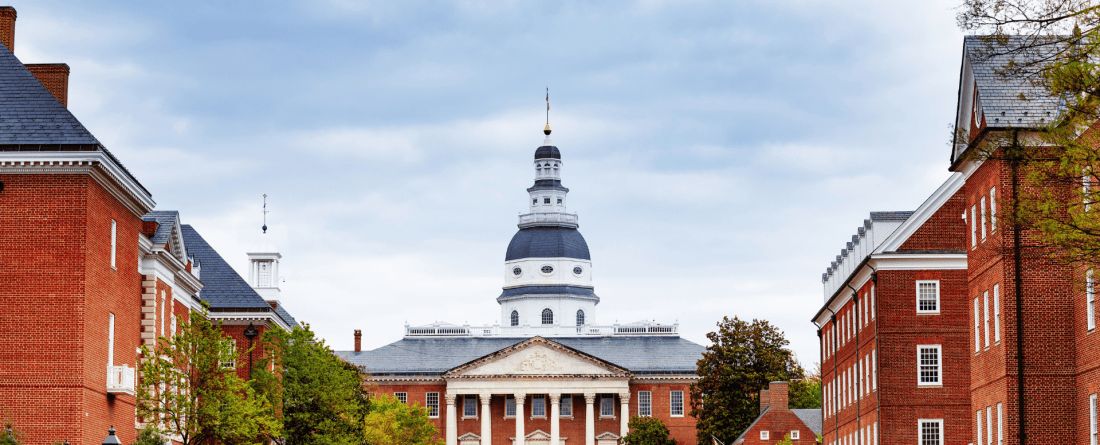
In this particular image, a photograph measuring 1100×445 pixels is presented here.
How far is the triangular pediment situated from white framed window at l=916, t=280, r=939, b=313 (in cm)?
8218

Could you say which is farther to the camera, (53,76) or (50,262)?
(53,76)

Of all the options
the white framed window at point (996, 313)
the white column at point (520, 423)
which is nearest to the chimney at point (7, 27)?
the white framed window at point (996, 313)

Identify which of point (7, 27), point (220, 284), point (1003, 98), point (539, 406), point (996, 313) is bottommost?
point (996, 313)

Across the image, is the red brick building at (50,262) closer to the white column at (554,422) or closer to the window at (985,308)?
the window at (985,308)

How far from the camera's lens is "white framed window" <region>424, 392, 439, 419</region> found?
136625 mm

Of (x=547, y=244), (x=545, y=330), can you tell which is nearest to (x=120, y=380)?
(x=545, y=330)

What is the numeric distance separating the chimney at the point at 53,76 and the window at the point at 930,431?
30.6 metres

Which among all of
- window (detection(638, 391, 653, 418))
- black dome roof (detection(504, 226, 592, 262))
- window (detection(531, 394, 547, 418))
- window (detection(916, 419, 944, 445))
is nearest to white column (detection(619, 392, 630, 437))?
window (detection(638, 391, 653, 418))

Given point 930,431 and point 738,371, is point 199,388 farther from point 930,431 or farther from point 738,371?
point 738,371

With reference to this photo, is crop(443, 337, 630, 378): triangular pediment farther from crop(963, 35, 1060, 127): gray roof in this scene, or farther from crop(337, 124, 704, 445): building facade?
crop(963, 35, 1060, 127): gray roof

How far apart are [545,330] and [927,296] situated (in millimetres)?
100570

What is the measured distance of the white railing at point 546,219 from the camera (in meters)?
160

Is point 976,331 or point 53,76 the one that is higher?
point 53,76

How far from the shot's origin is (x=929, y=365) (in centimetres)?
5475
